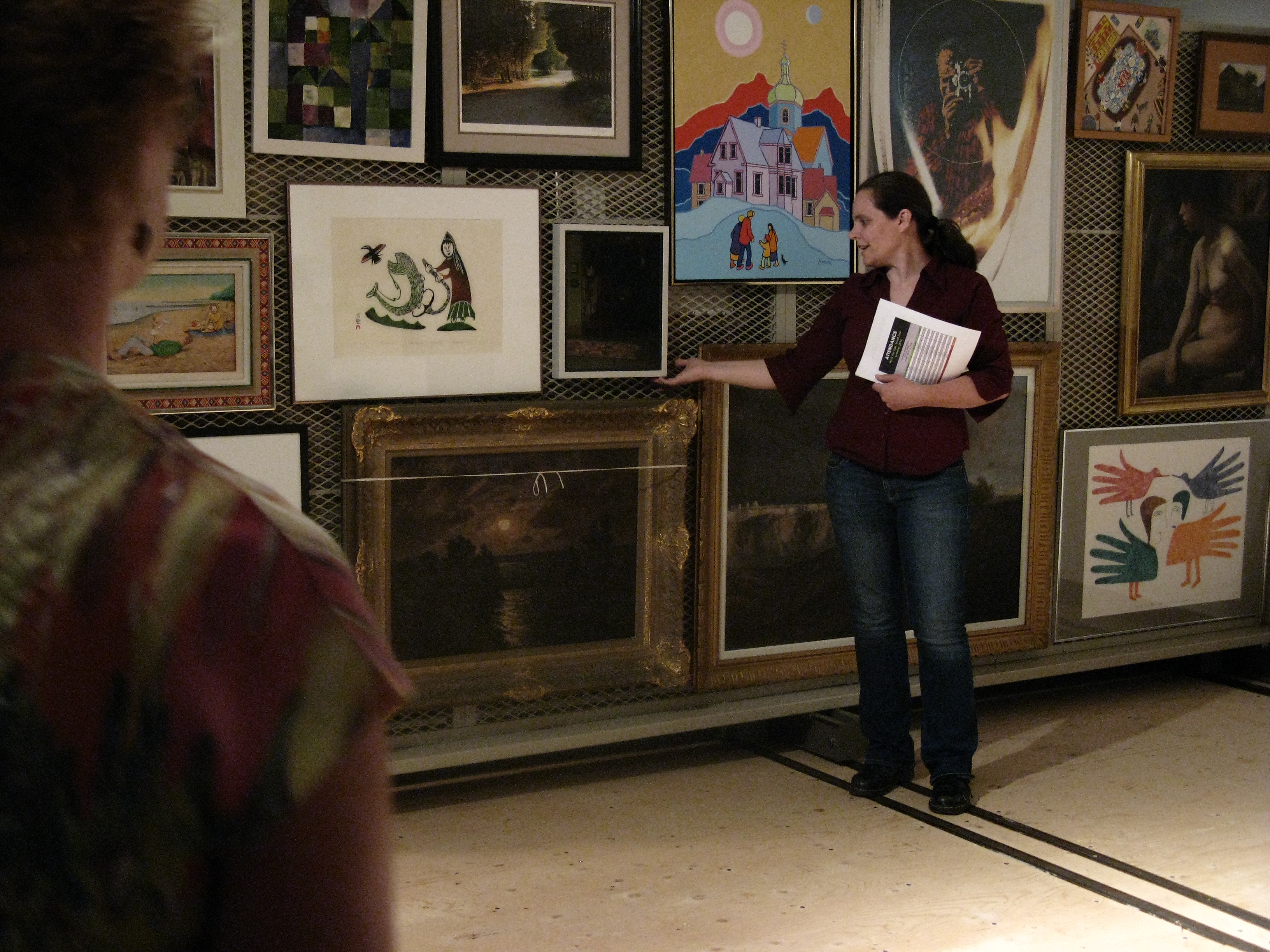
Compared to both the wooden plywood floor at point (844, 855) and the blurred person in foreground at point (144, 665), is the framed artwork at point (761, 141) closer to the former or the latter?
the wooden plywood floor at point (844, 855)

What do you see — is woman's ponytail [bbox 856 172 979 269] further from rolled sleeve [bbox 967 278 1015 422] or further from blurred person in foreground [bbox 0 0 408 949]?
blurred person in foreground [bbox 0 0 408 949]

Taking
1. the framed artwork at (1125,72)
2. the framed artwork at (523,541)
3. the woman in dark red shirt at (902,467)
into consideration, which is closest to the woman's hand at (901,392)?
the woman in dark red shirt at (902,467)

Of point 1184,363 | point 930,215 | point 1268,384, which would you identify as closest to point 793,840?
point 930,215

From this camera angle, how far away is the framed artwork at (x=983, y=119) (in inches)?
176

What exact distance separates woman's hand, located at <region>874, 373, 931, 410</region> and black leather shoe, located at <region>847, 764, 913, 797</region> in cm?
109

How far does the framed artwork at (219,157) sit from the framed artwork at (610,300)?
0.92 m

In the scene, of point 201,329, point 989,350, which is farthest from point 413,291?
point 989,350

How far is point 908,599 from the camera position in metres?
3.95

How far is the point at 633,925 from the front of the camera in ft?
10.1

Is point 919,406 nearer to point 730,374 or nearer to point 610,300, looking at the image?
point 730,374

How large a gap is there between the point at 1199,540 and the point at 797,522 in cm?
195

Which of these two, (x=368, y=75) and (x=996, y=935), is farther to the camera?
(x=368, y=75)

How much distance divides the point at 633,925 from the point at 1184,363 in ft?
11.0

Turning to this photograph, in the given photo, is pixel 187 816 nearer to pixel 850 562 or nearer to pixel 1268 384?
pixel 850 562
